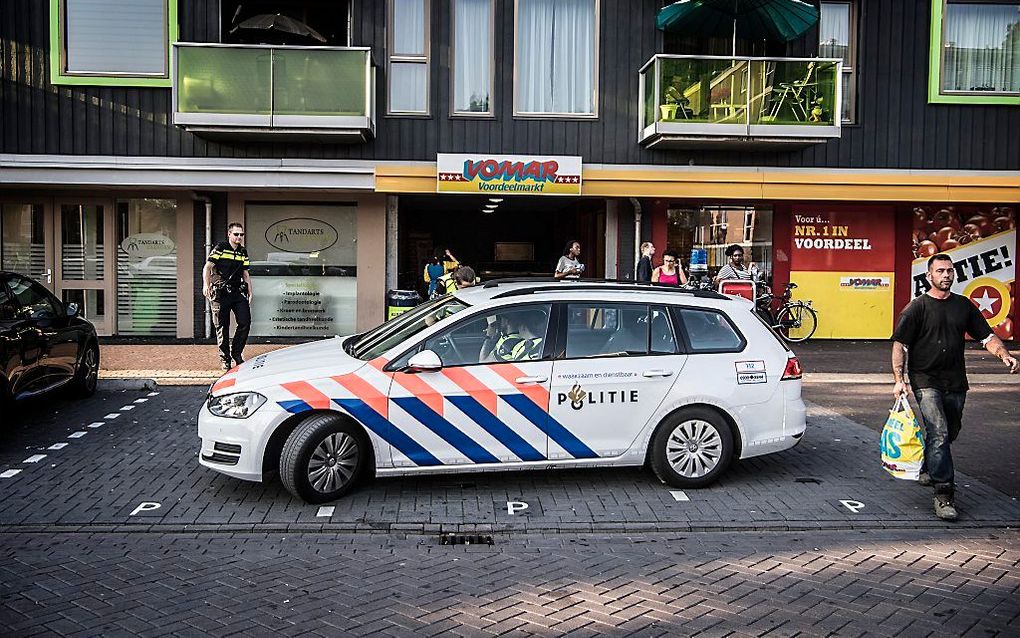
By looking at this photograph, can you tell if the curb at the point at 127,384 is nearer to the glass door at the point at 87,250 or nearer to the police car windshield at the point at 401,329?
the police car windshield at the point at 401,329

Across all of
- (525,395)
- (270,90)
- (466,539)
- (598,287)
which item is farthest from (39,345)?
(270,90)

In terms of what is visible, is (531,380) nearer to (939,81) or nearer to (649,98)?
(649,98)

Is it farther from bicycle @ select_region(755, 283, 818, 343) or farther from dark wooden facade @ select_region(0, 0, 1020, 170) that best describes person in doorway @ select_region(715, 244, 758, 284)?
dark wooden facade @ select_region(0, 0, 1020, 170)

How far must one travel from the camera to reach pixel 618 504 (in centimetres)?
680

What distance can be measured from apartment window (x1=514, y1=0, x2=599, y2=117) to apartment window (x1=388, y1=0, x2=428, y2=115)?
5.53 feet

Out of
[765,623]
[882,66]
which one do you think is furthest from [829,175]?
[765,623]

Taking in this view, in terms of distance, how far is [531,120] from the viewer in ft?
54.2

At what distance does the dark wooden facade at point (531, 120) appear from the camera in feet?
51.6

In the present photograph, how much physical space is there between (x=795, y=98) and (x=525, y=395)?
11072mm

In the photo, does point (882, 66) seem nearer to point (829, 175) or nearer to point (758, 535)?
point (829, 175)

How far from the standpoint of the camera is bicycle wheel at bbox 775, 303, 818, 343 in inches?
673

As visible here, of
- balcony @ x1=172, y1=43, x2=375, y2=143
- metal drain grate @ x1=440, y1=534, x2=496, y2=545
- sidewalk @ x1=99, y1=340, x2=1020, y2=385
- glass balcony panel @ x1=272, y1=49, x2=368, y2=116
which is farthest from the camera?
glass balcony panel @ x1=272, y1=49, x2=368, y2=116

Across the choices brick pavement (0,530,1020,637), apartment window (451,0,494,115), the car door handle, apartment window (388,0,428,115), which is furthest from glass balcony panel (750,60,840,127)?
brick pavement (0,530,1020,637)

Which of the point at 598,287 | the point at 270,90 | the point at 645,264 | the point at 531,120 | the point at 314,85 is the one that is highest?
the point at 314,85
